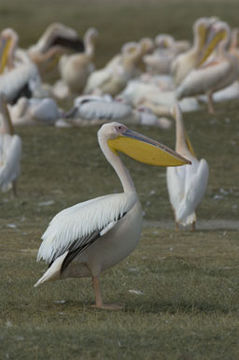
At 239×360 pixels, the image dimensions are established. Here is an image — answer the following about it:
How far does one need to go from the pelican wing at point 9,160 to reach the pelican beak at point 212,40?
7772mm

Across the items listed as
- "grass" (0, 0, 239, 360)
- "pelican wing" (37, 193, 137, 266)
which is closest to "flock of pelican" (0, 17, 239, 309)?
"pelican wing" (37, 193, 137, 266)

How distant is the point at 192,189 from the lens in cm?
832

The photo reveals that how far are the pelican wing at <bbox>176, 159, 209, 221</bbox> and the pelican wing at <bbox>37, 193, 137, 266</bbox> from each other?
2975 millimetres

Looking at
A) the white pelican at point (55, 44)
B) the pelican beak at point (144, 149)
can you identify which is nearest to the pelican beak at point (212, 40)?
the white pelican at point (55, 44)

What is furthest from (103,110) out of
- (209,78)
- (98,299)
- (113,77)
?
(98,299)

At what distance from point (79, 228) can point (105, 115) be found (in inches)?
377

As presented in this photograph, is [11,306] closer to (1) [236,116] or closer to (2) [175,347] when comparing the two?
(2) [175,347]

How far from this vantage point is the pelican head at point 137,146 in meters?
5.63

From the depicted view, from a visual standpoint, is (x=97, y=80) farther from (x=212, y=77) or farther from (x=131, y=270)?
(x=131, y=270)

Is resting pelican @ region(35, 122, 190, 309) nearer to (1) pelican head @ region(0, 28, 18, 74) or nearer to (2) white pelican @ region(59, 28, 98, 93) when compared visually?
(1) pelican head @ region(0, 28, 18, 74)

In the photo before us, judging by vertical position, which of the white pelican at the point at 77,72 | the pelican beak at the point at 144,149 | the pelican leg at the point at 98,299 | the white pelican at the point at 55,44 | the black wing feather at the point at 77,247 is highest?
the pelican beak at the point at 144,149

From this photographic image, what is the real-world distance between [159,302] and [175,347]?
3.45 feet

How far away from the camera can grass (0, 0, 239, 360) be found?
468cm

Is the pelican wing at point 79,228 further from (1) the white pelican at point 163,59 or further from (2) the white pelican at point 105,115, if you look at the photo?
(1) the white pelican at point 163,59
